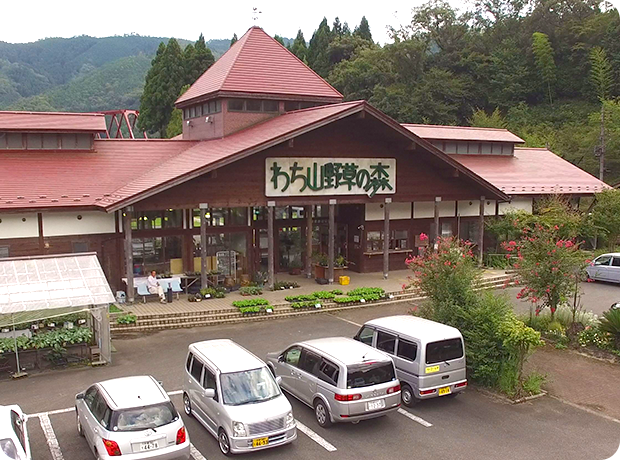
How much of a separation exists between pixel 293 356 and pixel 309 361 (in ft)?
2.19

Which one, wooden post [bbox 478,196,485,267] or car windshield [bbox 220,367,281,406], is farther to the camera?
wooden post [bbox 478,196,485,267]

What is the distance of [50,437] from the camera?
390 inches

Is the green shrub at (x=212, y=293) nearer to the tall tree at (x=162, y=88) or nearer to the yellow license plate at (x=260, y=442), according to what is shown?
the yellow license plate at (x=260, y=442)

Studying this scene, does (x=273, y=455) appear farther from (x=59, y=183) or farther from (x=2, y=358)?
(x=59, y=183)

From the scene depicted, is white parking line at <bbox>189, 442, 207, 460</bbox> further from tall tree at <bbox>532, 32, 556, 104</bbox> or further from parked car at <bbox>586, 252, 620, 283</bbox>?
tall tree at <bbox>532, 32, 556, 104</bbox>

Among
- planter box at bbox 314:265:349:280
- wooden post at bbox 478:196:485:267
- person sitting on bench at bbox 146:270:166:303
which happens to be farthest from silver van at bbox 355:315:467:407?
wooden post at bbox 478:196:485:267

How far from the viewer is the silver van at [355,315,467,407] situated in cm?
1094

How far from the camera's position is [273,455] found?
30.4 ft

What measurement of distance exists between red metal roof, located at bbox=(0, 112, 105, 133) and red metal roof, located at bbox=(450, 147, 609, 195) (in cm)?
1744

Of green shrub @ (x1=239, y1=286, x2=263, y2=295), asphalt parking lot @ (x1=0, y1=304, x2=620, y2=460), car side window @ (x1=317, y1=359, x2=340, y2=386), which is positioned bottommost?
asphalt parking lot @ (x1=0, y1=304, x2=620, y2=460)

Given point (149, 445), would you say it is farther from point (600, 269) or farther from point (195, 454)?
point (600, 269)

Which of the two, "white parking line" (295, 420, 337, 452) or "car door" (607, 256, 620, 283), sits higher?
"car door" (607, 256, 620, 283)

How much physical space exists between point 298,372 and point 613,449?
5.54 metres

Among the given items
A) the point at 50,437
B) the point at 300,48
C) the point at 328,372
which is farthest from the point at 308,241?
the point at 300,48
